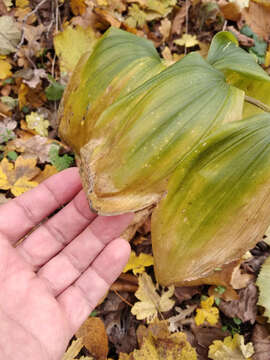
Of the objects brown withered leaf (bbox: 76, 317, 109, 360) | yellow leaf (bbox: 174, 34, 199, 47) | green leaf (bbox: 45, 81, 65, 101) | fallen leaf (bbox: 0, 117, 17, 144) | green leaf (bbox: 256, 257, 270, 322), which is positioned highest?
yellow leaf (bbox: 174, 34, 199, 47)

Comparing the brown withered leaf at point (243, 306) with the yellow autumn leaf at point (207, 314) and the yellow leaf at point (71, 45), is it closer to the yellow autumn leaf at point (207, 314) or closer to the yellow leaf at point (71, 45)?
the yellow autumn leaf at point (207, 314)

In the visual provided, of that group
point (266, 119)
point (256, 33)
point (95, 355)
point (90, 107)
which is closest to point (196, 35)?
point (256, 33)

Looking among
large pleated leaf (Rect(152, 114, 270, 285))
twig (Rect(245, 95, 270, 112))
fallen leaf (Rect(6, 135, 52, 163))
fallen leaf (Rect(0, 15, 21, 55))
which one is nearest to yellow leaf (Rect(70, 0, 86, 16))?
fallen leaf (Rect(0, 15, 21, 55))

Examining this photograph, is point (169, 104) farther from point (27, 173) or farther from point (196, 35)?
point (196, 35)

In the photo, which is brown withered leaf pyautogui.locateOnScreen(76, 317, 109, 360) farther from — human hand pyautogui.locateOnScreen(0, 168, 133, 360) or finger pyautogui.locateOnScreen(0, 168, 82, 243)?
finger pyautogui.locateOnScreen(0, 168, 82, 243)

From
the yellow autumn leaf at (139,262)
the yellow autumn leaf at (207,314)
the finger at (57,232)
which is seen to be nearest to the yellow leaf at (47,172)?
the finger at (57,232)

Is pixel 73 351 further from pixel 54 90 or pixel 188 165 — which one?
pixel 54 90

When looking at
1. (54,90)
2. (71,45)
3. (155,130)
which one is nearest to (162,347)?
(155,130)
